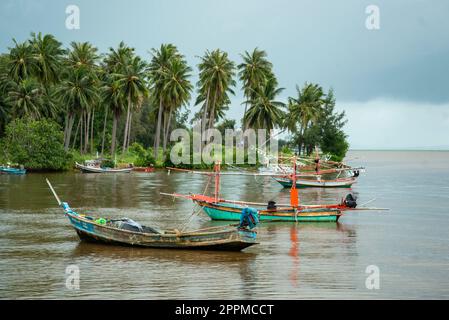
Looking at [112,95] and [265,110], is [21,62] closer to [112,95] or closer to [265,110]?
[112,95]

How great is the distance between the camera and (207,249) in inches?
918

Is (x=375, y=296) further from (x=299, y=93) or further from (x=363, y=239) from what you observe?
(x=299, y=93)

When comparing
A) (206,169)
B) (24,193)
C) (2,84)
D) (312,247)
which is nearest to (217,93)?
(206,169)

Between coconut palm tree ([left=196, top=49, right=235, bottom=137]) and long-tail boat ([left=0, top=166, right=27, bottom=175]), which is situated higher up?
coconut palm tree ([left=196, top=49, right=235, bottom=137])

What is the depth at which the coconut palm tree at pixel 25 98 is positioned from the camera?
73.3 m

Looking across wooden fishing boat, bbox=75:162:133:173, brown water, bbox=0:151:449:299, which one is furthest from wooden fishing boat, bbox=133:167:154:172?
brown water, bbox=0:151:449:299

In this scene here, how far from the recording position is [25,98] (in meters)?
73.6

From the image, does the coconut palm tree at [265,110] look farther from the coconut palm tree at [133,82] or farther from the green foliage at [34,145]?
the green foliage at [34,145]

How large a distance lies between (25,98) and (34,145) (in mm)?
7614

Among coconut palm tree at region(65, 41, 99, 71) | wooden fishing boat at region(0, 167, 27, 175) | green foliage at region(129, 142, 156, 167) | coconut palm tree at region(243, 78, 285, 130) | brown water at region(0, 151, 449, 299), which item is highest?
coconut palm tree at region(65, 41, 99, 71)

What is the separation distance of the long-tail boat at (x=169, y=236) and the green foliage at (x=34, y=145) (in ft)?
158

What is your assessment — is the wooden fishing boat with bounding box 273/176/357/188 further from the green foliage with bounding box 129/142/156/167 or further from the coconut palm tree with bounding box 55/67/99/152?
the coconut palm tree with bounding box 55/67/99/152

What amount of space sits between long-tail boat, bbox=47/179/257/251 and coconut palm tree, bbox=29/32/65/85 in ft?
195

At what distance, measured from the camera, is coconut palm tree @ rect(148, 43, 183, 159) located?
8323 cm
